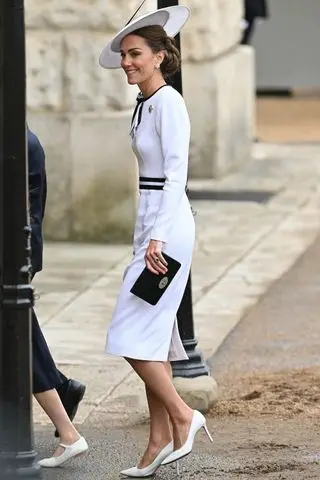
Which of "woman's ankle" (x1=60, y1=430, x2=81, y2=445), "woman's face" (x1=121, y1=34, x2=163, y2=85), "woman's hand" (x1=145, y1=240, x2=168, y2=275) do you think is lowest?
"woman's ankle" (x1=60, y1=430, x2=81, y2=445)

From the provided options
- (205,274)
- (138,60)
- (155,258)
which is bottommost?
(205,274)

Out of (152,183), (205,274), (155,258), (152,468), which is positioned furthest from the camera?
(205,274)

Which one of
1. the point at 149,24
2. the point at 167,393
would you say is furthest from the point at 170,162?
the point at 167,393

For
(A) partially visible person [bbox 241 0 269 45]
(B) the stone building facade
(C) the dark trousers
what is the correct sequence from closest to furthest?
(C) the dark trousers, (B) the stone building facade, (A) partially visible person [bbox 241 0 269 45]

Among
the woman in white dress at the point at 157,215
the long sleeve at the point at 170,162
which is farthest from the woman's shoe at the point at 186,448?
the long sleeve at the point at 170,162

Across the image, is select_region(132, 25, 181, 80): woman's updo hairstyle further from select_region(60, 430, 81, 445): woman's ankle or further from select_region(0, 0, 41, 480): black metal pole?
select_region(60, 430, 81, 445): woman's ankle

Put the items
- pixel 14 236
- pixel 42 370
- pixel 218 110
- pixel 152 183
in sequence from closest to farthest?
pixel 14 236
pixel 152 183
pixel 42 370
pixel 218 110

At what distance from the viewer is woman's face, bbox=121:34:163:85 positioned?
5.79 m

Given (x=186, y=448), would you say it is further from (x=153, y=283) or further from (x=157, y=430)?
(x=153, y=283)

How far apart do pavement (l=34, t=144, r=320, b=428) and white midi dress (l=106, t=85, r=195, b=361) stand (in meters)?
1.17

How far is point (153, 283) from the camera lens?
5.70m

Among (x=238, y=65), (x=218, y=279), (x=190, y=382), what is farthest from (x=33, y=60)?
(x=190, y=382)

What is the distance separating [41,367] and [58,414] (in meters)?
0.22

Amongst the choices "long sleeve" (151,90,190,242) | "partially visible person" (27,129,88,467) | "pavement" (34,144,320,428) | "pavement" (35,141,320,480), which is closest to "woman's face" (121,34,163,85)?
"long sleeve" (151,90,190,242)
